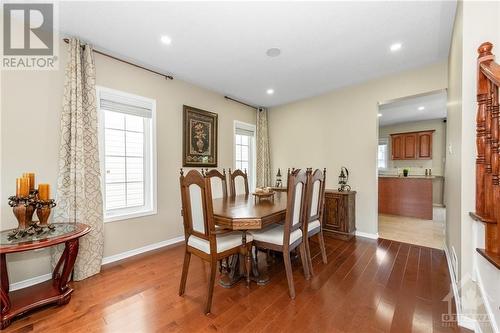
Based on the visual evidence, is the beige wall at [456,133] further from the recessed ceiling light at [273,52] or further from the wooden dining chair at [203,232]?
the wooden dining chair at [203,232]

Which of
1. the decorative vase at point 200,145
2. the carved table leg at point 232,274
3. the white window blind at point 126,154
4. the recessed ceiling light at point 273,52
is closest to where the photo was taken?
the carved table leg at point 232,274

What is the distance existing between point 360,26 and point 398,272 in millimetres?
2671

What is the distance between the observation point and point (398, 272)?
2.40m

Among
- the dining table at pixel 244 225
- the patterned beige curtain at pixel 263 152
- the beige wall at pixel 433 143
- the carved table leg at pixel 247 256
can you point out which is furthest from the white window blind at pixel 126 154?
the beige wall at pixel 433 143

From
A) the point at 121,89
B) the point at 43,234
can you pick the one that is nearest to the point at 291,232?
the point at 43,234

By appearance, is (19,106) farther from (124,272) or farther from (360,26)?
(360,26)

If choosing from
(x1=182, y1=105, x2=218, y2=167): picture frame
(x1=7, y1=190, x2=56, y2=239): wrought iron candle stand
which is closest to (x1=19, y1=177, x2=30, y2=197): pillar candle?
(x1=7, y1=190, x2=56, y2=239): wrought iron candle stand

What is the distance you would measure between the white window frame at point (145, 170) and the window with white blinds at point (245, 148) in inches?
68.4

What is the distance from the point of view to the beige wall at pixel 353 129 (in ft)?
10.8

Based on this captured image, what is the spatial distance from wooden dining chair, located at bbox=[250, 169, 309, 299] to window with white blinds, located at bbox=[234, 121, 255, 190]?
2.49 metres

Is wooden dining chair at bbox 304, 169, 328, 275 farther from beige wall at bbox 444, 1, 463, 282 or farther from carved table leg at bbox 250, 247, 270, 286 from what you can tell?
beige wall at bbox 444, 1, 463, 282

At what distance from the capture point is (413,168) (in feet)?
21.7

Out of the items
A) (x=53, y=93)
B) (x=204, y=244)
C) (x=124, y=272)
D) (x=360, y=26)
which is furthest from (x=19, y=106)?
(x=360, y=26)

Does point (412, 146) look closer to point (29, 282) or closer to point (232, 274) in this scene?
point (232, 274)
